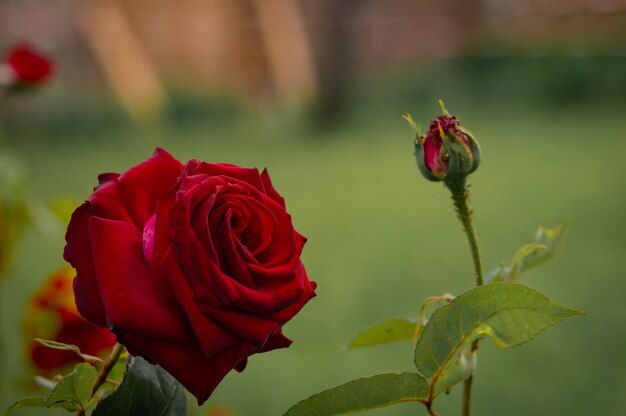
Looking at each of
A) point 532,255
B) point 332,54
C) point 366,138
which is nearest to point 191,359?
point 532,255

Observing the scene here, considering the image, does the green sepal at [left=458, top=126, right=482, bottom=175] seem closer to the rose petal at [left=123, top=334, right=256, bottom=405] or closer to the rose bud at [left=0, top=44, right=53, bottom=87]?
the rose petal at [left=123, top=334, right=256, bottom=405]

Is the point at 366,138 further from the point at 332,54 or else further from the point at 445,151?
the point at 445,151

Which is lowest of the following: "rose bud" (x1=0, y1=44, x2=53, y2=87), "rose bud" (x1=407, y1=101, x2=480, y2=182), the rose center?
the rose center

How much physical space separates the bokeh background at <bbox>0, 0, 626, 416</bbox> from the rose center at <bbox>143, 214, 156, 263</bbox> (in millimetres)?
879

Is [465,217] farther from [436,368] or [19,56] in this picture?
[19,56]

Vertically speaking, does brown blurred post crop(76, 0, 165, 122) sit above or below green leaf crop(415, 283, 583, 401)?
above

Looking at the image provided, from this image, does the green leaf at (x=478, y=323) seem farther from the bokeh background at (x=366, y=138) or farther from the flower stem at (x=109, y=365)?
the bokeh background at (x=366, y=138)

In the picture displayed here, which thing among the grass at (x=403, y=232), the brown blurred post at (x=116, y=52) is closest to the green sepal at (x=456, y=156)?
the grass at (x=403, y=232)

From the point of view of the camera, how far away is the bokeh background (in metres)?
1.21

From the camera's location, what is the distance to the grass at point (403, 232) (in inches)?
44.9

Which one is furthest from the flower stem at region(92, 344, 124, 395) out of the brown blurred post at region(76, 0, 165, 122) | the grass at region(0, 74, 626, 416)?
the brown blurred post at region(76, 0, 165, 122)

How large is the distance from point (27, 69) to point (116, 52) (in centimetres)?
245

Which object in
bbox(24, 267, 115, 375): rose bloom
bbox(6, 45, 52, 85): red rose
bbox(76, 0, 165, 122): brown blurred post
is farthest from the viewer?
bbox(76, 0, 165, 122): brown blurred post

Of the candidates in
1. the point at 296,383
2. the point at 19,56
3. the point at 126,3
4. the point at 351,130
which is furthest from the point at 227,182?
the point at 126,3
